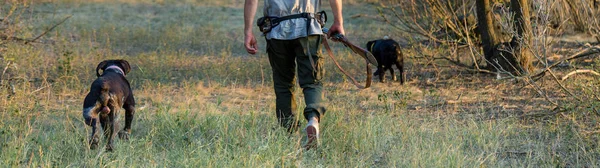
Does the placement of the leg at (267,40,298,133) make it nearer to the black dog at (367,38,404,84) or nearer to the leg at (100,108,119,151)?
the leg at (100,108,119,151)

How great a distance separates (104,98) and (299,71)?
4.37 feet

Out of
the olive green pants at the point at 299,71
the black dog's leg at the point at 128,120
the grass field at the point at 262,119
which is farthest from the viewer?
the black dog's leg at the point at 128,120

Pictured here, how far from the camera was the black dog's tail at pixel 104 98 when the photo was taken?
18.2ft

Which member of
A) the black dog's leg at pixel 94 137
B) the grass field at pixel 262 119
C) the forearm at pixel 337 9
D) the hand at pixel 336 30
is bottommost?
the grass field at pixel 262 119

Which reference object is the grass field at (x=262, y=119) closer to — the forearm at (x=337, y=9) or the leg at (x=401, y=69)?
the leg at (x=401, y=69)

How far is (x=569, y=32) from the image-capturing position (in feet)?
42.9

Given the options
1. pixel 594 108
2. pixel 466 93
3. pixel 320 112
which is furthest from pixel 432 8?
pixel 320 112

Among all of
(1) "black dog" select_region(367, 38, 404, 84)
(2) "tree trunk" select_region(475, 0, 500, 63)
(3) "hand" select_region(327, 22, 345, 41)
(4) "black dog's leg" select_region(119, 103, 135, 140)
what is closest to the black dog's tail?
(4) "black dog's leg" select_region(119, 103, 135, 140)

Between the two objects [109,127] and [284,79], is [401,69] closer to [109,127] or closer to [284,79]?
[284,79]

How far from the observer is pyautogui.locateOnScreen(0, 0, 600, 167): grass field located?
552cm

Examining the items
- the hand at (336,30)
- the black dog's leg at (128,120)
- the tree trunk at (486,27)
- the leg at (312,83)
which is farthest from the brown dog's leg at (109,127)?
the tree trunk at (486,27)

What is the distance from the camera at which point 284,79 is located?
236 inches

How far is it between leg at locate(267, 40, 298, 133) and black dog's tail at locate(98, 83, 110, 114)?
1138mm

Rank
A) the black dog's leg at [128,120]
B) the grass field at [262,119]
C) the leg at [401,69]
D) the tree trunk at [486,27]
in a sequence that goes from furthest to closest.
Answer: the leg at [401,69] → the tree trunk at [486,27] → the black dog's leg at [128,120] → the grass field at [262,119]
